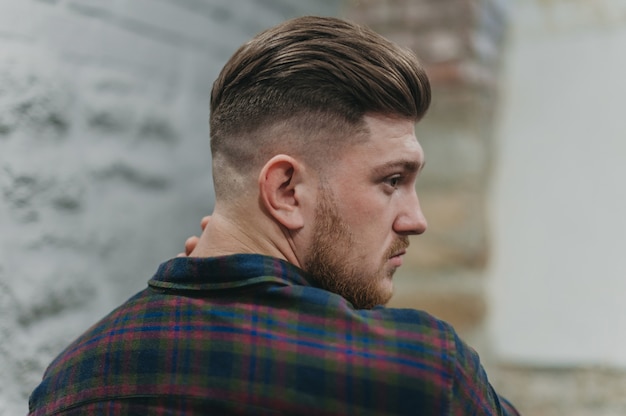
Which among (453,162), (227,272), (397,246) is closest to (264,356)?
(227,272)

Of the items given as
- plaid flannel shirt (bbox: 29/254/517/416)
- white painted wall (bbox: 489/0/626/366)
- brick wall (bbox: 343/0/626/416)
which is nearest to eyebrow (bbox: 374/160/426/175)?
plaid flannel shirt (bbox: 29/254/517/416)

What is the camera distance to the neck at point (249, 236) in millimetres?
1082

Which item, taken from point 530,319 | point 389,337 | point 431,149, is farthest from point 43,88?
point 530,319

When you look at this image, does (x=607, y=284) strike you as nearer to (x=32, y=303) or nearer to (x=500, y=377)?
(x=500, y=377)

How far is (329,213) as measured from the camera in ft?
3.55

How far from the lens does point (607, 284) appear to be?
2166mm

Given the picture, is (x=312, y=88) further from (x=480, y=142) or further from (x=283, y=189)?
(x=480, y=142)

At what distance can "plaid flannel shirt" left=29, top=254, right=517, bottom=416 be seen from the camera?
865 millimetres

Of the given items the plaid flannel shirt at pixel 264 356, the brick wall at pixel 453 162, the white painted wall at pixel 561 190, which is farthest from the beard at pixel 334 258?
the white painted wall at pixel 561 190

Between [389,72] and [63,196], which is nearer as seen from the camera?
[389,72]

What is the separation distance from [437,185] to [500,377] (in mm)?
654

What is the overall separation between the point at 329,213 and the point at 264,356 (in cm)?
28

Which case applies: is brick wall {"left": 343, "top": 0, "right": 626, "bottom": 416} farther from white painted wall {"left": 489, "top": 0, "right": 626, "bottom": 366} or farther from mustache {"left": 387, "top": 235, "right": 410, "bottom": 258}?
mustache {"left": 387, "top": 235, "right": 410, "bottom": 258}

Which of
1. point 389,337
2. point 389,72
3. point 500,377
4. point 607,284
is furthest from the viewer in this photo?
point 500,377
